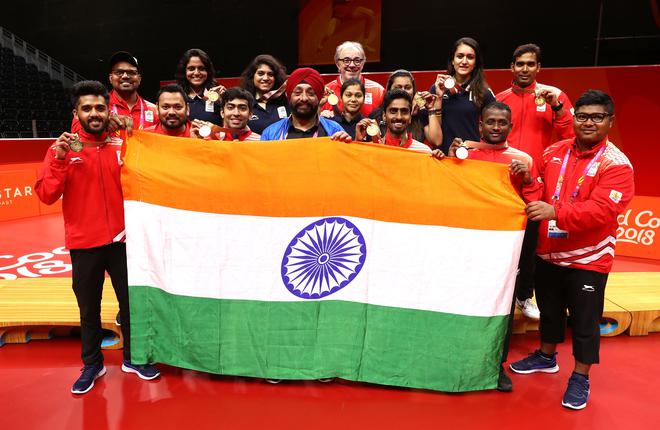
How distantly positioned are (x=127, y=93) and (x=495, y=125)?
2437 mm

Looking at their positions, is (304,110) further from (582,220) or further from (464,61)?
(582,220)

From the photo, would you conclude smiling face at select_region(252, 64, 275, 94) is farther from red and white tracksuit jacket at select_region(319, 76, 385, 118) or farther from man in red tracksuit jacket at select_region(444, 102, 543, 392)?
man in red tracksuit jacket at select_region(444, 102, 543, 392)

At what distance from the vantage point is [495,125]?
8.95ft

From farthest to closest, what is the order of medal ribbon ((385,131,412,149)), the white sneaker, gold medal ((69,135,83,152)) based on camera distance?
the white sneaker < medal ribbon ((385,131,412,149)) < gold medal ((69,135,83,152))

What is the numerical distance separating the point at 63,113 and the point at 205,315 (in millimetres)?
13121

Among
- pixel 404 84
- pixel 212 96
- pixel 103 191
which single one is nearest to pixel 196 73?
pixel 212 96

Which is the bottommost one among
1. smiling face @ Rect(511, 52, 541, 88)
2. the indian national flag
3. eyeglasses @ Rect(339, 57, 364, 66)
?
the indian national flag

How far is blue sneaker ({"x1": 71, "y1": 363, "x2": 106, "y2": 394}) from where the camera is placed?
2701 millimetres

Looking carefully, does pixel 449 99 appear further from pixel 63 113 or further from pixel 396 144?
pixel 63 113

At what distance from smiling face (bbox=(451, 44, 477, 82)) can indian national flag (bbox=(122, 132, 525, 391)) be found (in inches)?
38.3

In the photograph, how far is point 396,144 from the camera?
2990mm

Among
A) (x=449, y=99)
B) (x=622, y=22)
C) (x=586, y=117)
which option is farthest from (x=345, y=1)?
(x=586, y=117)

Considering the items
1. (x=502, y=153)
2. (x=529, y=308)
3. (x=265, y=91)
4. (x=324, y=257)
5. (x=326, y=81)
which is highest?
(x=326, y=81)

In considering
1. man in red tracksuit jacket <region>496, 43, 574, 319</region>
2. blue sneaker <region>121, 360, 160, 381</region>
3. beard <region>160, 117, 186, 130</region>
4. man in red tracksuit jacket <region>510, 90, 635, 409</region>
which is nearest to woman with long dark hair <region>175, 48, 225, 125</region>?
beard <region>160, 117, 186, 130</region>
